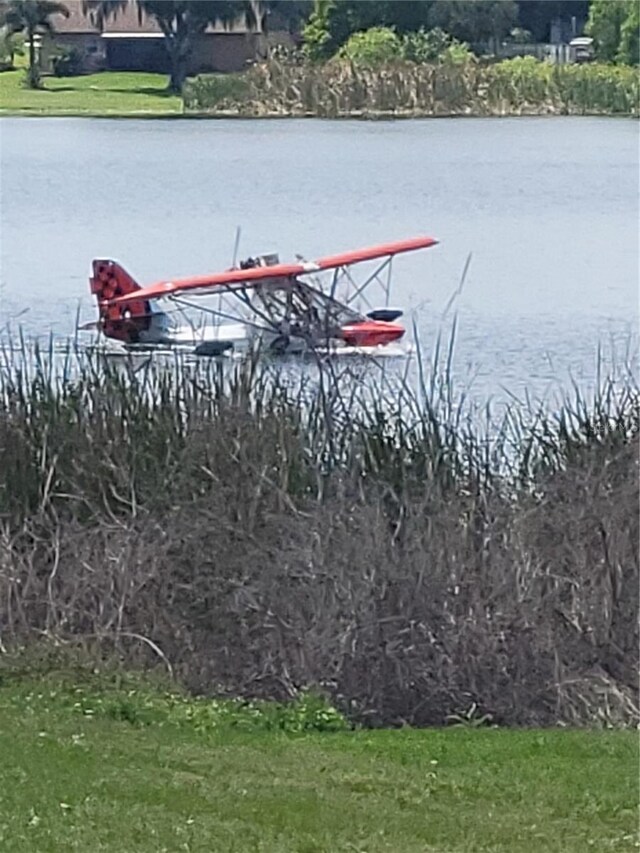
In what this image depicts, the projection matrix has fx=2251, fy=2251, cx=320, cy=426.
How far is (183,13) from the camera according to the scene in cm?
2320

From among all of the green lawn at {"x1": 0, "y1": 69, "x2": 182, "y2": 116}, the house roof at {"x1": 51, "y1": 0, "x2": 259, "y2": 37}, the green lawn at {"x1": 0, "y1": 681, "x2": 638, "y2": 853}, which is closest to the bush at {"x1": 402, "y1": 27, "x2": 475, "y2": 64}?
the green lawn at {"x1": 0, "y1": 69, "x2": 182, "y2": 116}

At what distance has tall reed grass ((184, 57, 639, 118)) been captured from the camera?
3816 cm

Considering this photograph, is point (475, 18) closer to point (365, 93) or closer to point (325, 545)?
point (365, 93)

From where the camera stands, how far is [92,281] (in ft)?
72.4

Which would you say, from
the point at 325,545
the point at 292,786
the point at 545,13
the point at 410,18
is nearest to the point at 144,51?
the point at 410,18

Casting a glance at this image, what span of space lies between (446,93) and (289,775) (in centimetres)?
A: 3500

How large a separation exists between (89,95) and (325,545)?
22.8 meters

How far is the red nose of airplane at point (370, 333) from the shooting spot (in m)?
20.9

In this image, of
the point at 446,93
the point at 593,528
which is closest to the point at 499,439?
the point at 593,528

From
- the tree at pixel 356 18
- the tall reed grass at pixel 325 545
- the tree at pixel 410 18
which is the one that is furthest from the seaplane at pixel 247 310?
the tall reed grass at pixel 325 545

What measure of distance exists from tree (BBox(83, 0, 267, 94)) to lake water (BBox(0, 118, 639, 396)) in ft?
9.82

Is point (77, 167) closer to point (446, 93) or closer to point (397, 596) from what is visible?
point (446, 93)

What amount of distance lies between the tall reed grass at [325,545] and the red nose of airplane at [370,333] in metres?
8.13

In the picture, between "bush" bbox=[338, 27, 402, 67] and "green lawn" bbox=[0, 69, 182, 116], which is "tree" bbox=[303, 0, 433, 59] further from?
"green lawn" bbox=[0, 69, 182, 116]
